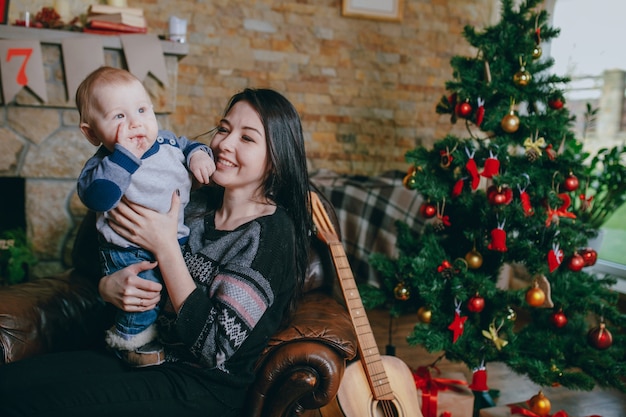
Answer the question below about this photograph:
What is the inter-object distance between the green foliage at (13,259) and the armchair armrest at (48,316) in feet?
3.08

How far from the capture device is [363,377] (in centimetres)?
182

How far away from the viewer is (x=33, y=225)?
2.97 metres

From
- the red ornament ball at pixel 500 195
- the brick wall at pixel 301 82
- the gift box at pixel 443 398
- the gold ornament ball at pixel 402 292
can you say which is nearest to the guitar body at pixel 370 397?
the gift box at pixel 443 398

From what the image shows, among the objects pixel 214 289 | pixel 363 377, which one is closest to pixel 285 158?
pixel 214 289

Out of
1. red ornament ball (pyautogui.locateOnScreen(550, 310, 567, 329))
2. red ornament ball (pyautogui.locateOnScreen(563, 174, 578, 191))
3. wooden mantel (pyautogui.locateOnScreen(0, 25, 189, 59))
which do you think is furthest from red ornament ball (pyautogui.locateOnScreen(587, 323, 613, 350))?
wooden mantel (pyautogui.locateOnScreen(0, 25, 189, 59))

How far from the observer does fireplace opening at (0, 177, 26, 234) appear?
3.29 meters

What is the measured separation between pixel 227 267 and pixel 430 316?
1247mm

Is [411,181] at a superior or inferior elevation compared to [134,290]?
superior

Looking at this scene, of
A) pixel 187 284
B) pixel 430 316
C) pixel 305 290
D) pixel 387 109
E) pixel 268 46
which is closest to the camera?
pixel 187 284

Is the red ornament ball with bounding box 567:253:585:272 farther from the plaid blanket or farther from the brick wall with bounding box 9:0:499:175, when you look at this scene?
the brick wall with bounding box 9:0:499:175

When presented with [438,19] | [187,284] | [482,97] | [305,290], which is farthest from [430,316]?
[438,19]

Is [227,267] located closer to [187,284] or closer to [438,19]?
[187,284]

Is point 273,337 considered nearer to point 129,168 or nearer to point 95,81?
point 129,168

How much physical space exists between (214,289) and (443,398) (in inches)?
48.1
